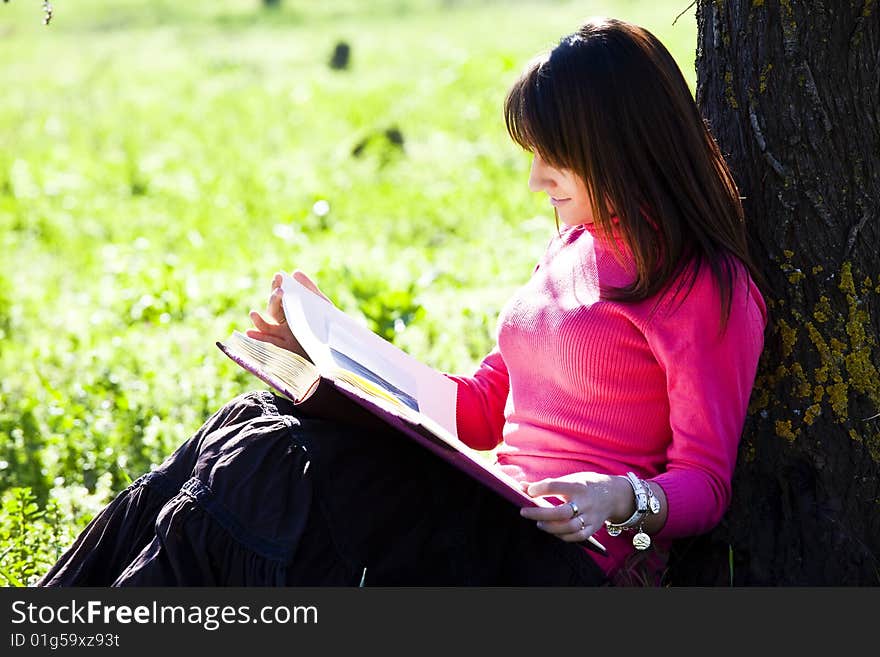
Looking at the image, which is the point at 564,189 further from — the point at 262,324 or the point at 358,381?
the point at 262,324

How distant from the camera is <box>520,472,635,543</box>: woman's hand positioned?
2.10 metres

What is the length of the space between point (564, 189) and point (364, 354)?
551 mm

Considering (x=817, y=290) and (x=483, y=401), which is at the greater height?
(x=817, y=290)

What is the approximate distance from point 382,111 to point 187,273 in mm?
5500

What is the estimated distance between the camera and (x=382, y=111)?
461 inches

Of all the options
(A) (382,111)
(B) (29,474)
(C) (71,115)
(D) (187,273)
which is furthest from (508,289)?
(C) (71,115)

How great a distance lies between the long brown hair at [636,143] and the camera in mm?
2248

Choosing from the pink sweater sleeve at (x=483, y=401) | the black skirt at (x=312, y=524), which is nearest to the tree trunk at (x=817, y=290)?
the black skirt at (x=312, y=524)

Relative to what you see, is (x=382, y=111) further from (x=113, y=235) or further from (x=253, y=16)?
(x=253, y=16)

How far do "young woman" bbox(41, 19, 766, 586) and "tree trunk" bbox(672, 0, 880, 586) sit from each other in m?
Result: 0.15

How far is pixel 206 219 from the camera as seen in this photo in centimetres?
823

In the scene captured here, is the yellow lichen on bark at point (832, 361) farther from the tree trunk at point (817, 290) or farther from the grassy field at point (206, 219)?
the grassy field at point (206, 219)

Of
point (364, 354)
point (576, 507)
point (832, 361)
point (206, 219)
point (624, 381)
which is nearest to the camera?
point (576, 507)

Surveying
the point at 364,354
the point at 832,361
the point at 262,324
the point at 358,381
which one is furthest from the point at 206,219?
the point at 832,361
